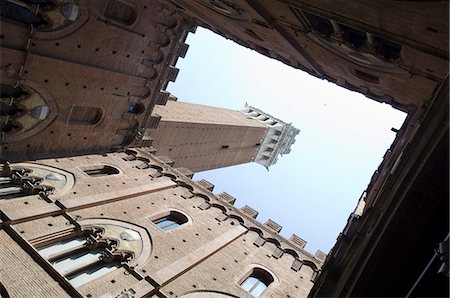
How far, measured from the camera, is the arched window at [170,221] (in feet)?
48.2

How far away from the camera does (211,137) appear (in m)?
28.6

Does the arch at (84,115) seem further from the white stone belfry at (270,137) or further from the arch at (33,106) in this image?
the white stone belfry at (270,137)

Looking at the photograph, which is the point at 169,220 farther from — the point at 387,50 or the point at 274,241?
the point at 387,50

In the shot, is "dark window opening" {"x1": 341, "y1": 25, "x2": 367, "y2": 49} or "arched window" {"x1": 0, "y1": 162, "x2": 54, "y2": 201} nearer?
"dark window opening" {"x1": 341, "y1": 25, "x2": 367, "y2": 49}

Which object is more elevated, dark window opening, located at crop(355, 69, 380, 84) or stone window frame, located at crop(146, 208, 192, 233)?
dark window opening, located at crop(355, 69, 380, 84)

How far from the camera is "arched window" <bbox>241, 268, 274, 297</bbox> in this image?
43.7 ft

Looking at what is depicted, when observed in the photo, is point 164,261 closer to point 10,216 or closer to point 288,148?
point 10,216

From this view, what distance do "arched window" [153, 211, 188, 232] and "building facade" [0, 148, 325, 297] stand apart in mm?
49

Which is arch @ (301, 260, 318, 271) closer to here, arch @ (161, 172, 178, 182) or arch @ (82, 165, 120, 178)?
arch @ (161, 172, 178, 182)

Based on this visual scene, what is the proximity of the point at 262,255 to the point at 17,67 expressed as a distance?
10719 mm

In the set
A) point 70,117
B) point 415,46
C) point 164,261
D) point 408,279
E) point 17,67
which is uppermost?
point 415,46

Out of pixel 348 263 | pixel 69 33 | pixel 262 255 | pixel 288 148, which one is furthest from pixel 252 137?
pixel 348 263

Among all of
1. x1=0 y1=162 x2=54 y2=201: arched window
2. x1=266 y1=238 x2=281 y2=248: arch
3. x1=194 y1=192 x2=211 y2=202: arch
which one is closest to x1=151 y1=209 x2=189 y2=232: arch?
x1=194 y1=192 x2=211 y2=202: arch

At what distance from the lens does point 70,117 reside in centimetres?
1502
